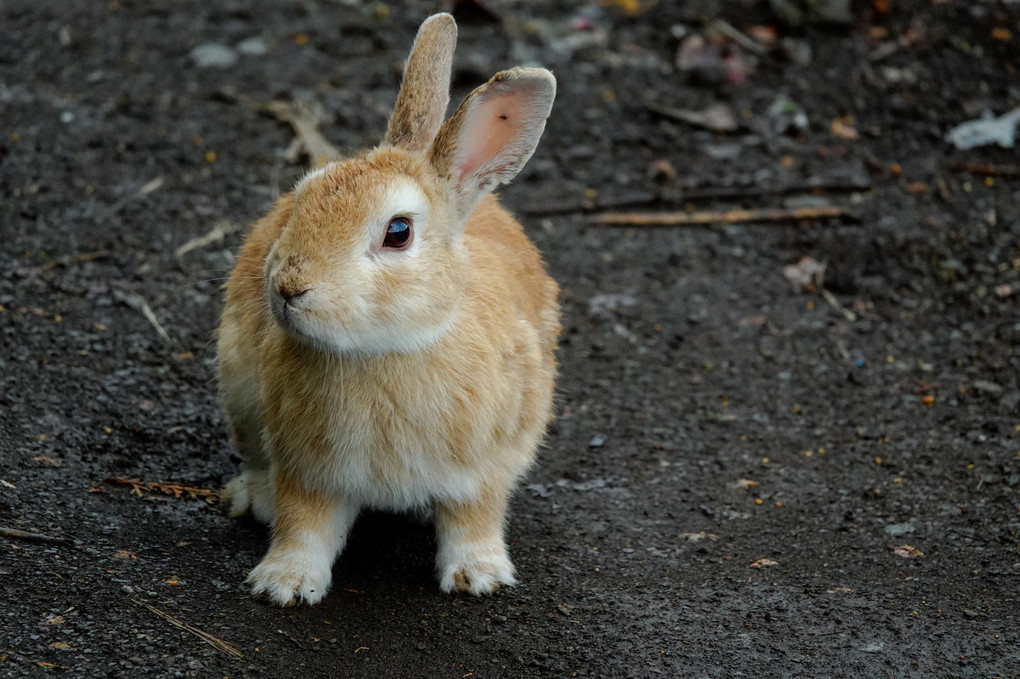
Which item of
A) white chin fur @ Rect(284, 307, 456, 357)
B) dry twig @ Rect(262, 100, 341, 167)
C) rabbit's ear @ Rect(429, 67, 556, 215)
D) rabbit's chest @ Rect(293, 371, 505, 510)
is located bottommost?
dry twig @ Rect(262, 100, 341, 167)

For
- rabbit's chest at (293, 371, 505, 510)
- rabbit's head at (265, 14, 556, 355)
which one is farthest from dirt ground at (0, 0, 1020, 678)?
rabbit's head at (265, 14, 556, 355)

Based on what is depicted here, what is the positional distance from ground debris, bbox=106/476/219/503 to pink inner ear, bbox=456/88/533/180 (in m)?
1.75

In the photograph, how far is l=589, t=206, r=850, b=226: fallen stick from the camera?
24.5 feet

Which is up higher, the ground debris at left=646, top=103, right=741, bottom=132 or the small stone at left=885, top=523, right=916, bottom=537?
the small stone at left=885, top=523, right=916, bottom=537

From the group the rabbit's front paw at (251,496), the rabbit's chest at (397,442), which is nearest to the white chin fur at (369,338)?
the rabbit's chest at (397,442)

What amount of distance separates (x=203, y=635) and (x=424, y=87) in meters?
2.05

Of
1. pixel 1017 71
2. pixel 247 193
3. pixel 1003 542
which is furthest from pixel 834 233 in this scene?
pixel 247 193

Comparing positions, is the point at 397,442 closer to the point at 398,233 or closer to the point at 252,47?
the point at 398,233

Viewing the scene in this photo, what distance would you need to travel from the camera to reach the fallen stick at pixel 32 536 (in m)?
4.16

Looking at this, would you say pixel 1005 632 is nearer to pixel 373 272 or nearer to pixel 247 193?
pixel 373 272

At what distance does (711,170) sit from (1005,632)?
4340 millimetres

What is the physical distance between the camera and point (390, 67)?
27.5ft

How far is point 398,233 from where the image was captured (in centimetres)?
389

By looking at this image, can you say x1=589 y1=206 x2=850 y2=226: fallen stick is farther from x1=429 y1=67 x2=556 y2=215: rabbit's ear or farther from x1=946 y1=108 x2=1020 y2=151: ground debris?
x1=429 y1=67 x2=556 y2=215: rabbit's ear
